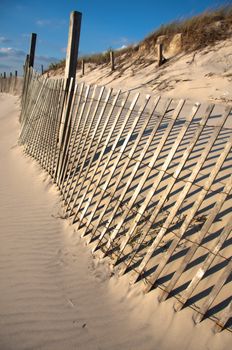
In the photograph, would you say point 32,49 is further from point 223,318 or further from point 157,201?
point 223,318

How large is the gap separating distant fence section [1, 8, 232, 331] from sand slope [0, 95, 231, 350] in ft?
0.46

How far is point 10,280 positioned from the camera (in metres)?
3.85

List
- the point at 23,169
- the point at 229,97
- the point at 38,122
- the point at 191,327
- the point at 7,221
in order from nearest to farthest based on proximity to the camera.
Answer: the point at 191,327, the point at 7,221, the point at 23,169, the point at 38,122, the point at 229,97

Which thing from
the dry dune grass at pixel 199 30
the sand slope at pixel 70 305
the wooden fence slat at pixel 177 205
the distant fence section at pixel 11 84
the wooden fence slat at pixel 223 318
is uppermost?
the dry dune grass at pixel 199 30

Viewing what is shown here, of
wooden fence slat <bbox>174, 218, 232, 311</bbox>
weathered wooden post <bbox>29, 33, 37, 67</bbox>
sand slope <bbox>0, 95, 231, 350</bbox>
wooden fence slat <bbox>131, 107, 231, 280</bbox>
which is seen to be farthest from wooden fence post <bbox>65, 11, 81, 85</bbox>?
weathered wooden post <bbox>29, 33, 37, 67</bbox>

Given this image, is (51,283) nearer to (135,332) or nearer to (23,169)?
(135,332)

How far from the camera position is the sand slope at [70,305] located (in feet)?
10.3

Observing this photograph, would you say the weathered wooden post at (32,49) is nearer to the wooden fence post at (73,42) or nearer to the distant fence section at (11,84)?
the wooden fence post at (73,42)

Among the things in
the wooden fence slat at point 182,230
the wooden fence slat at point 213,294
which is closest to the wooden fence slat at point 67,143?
the wooden fence slat at point 182,230

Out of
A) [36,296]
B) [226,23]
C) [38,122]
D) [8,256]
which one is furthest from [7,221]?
[226,23]

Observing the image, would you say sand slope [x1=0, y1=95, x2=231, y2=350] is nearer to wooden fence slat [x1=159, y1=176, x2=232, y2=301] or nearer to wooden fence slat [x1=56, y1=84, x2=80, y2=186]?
wooden fence slat [x1=159, y1=176, x2=232, y2=301]

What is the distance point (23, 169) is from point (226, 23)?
11785 mm

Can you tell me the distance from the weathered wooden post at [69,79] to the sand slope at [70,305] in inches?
62.9

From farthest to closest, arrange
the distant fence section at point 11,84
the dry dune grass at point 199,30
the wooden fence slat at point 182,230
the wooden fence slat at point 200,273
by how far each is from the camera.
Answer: the distant fence section at point 11,84 → the dry dune grass at point 199,30 → the wooden fence slat at point 182,230 → the wooden fence slat at point 200,273
